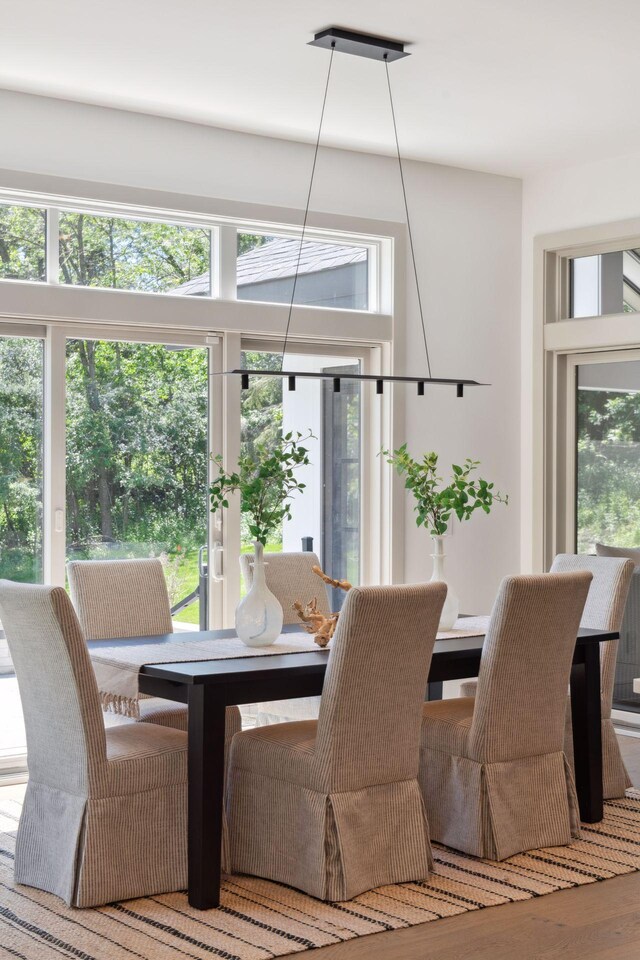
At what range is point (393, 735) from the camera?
12.0 ft

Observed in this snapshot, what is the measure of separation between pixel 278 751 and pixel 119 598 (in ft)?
3.92

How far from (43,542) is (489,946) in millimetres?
2837

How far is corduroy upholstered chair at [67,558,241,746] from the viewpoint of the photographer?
4.45 metres

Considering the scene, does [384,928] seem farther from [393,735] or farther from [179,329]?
[179,329]

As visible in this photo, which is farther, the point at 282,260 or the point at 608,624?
the point at 282,260

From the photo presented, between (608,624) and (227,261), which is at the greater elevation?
(227,261)

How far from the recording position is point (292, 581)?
512cm

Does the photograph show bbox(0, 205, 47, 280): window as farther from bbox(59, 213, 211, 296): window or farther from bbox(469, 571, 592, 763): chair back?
bbox(469, 571, 592, 763): chair back

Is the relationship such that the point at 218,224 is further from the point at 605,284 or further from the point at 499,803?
the point at 499,803

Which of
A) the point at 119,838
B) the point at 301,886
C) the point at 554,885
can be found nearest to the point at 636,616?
the point at 554,885

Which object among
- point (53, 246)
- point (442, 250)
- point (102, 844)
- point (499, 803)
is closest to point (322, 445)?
point (442, 250)

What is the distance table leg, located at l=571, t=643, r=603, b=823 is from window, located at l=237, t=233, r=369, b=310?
252 centimetres

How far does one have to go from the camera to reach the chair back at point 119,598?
14.9ft

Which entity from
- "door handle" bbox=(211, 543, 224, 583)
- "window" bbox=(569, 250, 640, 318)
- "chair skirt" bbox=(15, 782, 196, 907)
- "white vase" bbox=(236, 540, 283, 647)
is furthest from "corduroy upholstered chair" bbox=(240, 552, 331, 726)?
"window" bbox=(569, 250, 640, 318)
